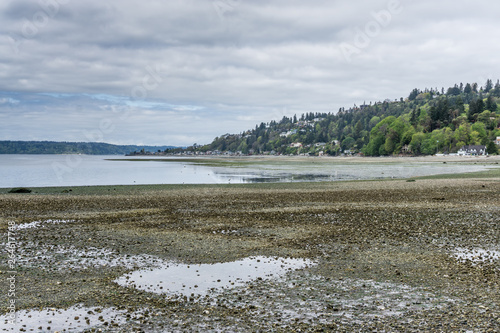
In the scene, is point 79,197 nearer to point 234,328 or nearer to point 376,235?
point 376,235

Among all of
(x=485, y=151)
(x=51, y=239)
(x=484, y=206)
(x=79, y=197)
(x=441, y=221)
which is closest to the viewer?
(x=51, y=239)

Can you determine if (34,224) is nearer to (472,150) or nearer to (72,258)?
(72,258)

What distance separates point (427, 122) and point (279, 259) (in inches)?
7929

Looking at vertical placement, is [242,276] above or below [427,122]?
below

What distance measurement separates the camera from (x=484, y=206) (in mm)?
23281

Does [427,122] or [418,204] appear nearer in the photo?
[418,204]

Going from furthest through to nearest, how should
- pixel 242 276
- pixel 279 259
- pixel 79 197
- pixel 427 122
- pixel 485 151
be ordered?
pixel 427 122
pixel 485 151
pixel 79 197
pixel 279 259
pixel 242 276

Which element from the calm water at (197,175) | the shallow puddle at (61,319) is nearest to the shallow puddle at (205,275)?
the shallow puddle at (61,319)

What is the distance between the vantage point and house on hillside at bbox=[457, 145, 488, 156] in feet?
508

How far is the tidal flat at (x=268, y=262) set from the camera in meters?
7.73

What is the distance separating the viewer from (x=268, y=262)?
1210cm

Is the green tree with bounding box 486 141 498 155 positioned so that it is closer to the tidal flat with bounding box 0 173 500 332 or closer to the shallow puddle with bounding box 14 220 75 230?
the tidal flat with bounding box 0 173 500 332

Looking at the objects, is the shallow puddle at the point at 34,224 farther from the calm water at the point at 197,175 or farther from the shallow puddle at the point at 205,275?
the calm water at the point at 197,175

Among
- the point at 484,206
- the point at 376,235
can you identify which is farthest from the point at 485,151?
the point at 376,235
